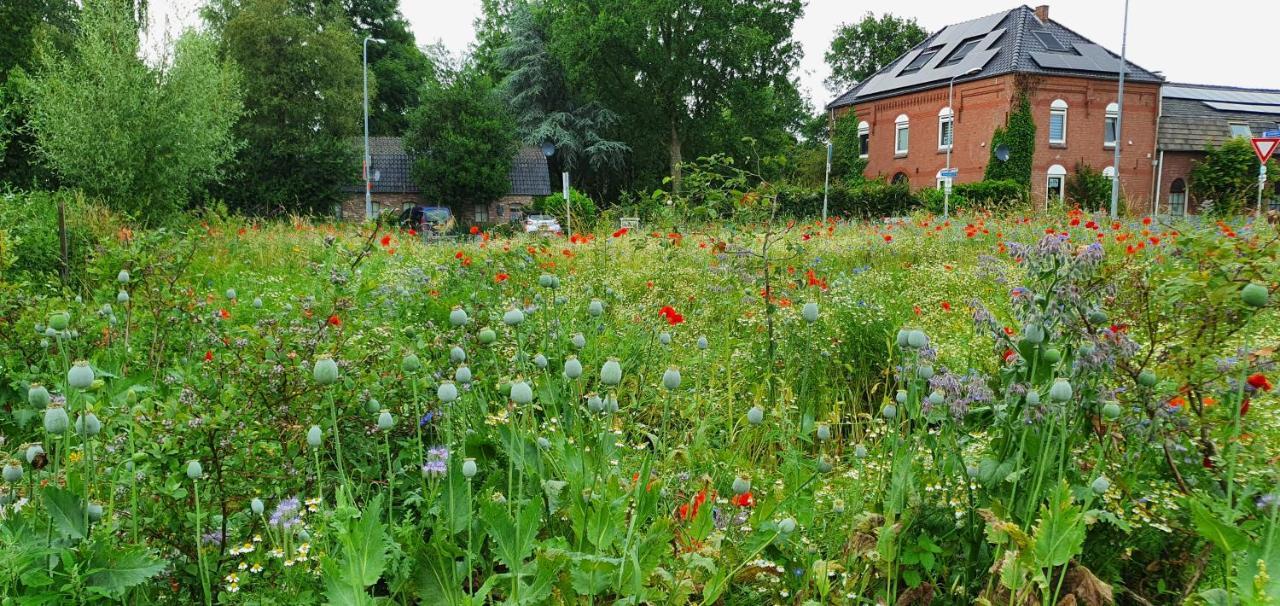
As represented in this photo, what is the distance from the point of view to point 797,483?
213cm

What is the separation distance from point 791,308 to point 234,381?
2.82m

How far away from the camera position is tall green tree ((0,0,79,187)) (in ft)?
70.0

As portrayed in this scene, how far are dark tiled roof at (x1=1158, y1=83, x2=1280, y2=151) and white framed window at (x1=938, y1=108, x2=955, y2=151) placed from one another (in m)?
8.72

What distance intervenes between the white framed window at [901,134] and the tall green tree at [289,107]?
22422mm

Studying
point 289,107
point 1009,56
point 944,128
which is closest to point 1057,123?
point 1009,56

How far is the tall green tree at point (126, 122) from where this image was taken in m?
14.2

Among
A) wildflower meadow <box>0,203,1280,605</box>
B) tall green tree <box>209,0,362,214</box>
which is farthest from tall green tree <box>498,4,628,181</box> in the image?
wildflower meadow <box>0,203,1280,605</box>

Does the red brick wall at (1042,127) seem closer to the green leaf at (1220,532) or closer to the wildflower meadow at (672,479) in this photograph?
the wildflower meadow at (672,479)

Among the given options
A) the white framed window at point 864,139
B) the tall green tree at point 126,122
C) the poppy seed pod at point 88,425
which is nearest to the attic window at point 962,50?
the white framed window at point 864,139

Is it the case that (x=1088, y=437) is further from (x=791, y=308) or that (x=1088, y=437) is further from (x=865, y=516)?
(x=791, y=308)

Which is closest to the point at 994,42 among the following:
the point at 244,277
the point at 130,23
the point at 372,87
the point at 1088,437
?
the point at 372,87

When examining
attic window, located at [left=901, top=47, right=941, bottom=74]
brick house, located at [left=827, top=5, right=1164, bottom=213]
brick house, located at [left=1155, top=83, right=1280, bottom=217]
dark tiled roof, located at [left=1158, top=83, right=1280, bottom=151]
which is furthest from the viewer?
attic window, located at [left=901, top=47, right=941, bottom=74]

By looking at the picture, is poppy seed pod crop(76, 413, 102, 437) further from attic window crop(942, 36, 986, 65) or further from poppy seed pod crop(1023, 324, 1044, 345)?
attic window crop(942, 36, 986, 65)

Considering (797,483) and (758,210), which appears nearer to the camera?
(797,483)
